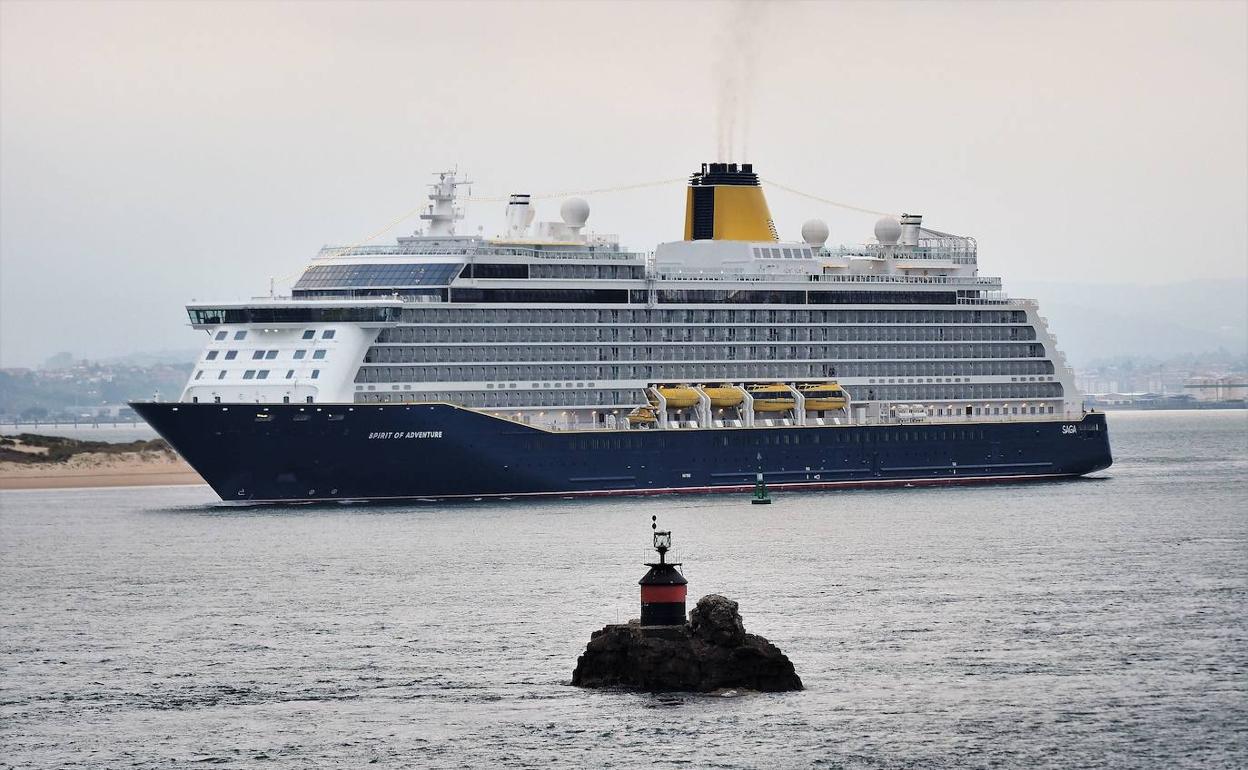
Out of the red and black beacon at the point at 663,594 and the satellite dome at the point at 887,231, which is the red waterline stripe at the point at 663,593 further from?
the satellite dome at the point at 887,231

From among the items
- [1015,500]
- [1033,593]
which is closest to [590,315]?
[1015,500]

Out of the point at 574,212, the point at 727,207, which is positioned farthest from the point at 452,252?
the point at 727,207

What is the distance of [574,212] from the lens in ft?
275

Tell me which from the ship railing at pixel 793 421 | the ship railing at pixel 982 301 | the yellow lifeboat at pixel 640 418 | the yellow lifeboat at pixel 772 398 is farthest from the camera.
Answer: the ship railing at pixel 982 301

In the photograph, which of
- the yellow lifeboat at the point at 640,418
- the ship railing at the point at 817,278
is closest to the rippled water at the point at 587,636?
the yellow lifeboat at the point at 640,418

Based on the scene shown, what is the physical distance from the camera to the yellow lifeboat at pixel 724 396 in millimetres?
84438

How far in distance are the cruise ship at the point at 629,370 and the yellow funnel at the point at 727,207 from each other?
91 millimetres

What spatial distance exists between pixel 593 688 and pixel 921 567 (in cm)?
2031

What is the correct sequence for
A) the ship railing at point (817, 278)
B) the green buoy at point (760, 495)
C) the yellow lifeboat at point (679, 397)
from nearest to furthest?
the green buoy at point (760, 495) → the yellow lifeboat at point (679, 397) → the ship railing at point (817, 278)

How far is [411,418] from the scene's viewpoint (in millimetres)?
75938

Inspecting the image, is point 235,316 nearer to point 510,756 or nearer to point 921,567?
point 921,567

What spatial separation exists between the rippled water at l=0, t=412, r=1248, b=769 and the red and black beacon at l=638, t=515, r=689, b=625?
146 centimetres

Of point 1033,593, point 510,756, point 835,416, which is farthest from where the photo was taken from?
point 835,416

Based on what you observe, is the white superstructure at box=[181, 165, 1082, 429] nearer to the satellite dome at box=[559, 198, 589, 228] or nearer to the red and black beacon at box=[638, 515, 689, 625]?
the satellite dome at box=[559, 198, 589, 228]
